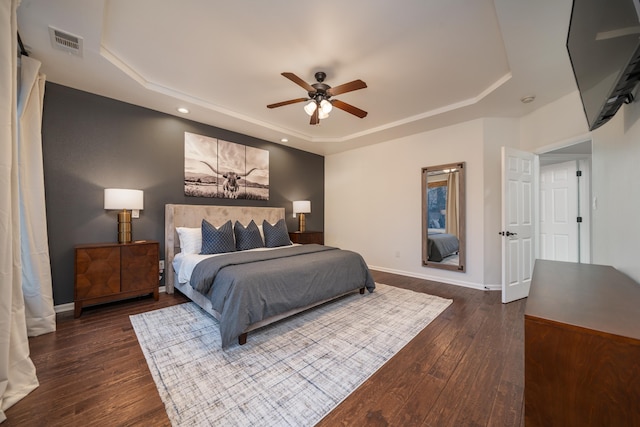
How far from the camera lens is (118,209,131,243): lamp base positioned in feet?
9.90

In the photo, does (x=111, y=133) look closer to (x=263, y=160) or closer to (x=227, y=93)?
(x=227, y=93)

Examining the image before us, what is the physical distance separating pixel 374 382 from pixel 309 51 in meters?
2.85

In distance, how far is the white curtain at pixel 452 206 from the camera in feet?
12.9

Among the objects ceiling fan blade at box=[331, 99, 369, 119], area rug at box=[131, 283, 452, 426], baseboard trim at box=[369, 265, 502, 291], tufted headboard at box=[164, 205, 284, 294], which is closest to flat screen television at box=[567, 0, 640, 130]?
ceiling fan blade at box=[331, 99, 369, 119]

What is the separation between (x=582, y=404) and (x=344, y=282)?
235 cm

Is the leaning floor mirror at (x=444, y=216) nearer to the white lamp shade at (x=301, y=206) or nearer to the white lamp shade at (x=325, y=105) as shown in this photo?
the white lamp shade at (x=301, y=206)

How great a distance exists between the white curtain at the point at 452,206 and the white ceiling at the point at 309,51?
99 centimetres

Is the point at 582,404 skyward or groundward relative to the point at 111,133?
groundward

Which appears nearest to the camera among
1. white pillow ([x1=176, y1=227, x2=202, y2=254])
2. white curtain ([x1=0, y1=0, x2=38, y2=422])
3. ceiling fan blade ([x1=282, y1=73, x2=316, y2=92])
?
white curtain ([x1=0, y1=0, x2=38, y2=422])

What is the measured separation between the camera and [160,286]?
3.46 m

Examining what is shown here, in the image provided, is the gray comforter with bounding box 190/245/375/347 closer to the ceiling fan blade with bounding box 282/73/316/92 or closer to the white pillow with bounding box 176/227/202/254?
the white pillow with bounding box 176/227/202/254

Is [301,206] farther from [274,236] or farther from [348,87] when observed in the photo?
[348,87]

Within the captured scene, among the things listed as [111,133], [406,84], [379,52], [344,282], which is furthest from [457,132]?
[111,133]

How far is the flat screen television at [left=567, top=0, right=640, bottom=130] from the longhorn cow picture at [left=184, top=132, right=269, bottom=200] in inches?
163
